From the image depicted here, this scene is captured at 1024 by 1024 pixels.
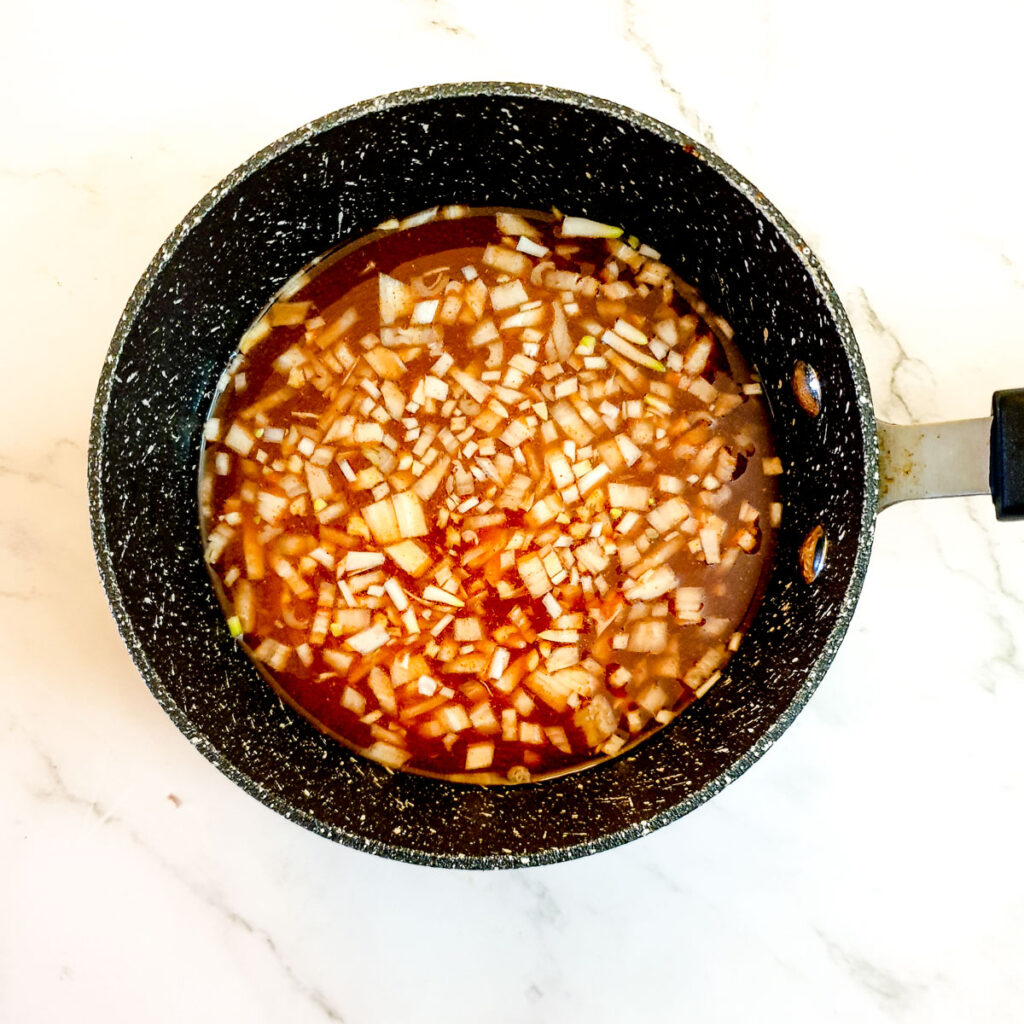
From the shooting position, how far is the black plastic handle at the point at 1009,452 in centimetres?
110

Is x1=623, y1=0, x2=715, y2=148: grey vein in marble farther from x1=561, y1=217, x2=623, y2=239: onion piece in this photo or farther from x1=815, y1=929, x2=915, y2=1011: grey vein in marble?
x1=815, y1=929, x2=915, y2=1011: grey vein in marble

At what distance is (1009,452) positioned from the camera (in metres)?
1.10

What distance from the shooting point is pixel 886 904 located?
1.47 meters

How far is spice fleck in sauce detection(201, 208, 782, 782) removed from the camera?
1.42 metres

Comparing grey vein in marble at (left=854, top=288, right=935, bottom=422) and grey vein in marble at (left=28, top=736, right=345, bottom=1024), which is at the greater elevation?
grey vein in marble at (left=854, top=288, right=935, bottom=422)

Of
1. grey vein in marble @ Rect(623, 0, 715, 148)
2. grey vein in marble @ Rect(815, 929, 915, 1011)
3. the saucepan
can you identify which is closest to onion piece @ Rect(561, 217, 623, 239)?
the saucepan

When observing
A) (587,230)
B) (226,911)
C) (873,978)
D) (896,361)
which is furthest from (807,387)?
(226,911)

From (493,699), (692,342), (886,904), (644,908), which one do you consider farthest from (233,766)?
(886,904)

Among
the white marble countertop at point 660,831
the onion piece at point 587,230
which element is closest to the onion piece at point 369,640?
the white marble countertop at point 660,831

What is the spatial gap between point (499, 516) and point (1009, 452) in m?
0.68

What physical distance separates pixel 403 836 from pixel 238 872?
0.32 m

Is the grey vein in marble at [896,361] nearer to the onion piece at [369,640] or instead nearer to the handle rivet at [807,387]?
the handle rivet at [807,387]

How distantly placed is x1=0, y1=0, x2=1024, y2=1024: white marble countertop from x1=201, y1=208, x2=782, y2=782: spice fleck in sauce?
20cm

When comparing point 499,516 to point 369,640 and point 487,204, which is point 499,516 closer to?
Result: point 369,640
